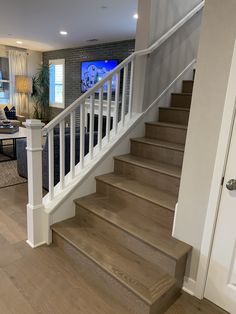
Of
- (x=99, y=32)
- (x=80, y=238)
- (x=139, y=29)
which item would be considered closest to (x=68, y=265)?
(x=80, y=238)

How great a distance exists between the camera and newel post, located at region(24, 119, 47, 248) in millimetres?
2012

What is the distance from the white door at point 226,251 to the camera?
1.54 meters

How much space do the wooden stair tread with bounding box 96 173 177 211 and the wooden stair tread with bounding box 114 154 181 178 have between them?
178 millimetres

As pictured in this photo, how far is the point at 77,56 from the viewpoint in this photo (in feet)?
24.5

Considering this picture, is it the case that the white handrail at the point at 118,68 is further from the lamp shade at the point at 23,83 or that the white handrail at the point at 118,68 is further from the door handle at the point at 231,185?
the lamp shade at the point at 23,83

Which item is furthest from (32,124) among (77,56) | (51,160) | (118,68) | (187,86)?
(77,56)

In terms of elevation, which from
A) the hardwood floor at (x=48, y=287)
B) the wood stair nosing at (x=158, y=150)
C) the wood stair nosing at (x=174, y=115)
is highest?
the wood stair nosing at (x=174, y=115)

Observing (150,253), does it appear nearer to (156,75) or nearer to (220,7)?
(220,7)

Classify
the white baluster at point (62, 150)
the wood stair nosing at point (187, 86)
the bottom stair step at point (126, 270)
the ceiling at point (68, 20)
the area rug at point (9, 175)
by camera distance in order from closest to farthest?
the bottom stair step at point (126, 270), the white baluster at point (62, 150), the wood stair nosing at point (187, 86), the area rug at point (9, 175), the ceiling at point (68, 20)

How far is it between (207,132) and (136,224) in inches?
36.9

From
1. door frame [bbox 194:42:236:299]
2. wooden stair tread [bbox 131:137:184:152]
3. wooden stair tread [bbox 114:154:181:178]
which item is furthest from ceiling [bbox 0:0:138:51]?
door frame [bbox 194:42:236:299]

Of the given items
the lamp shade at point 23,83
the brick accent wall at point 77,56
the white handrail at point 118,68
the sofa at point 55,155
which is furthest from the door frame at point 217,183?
the lamp shade at point 23,83

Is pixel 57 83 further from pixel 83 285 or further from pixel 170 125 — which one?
pixel 83 285

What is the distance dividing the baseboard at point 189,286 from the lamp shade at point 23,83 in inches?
305
